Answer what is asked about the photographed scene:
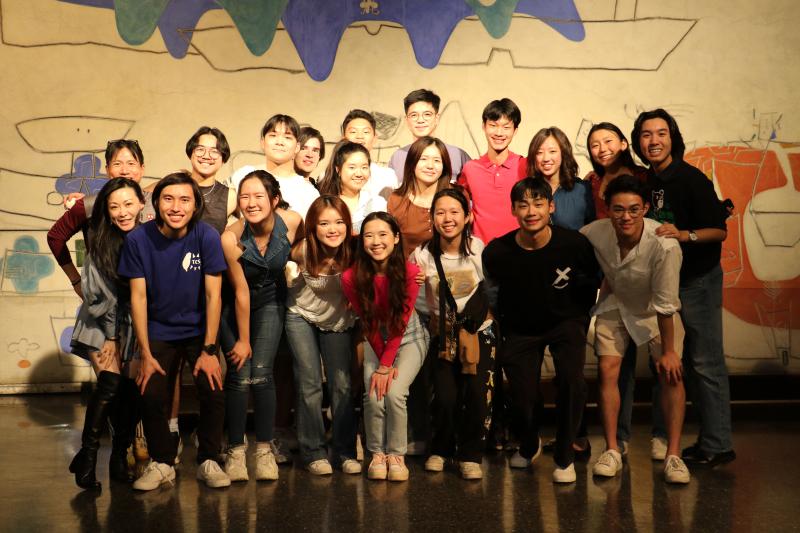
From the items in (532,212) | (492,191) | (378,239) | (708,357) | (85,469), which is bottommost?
(85,469)

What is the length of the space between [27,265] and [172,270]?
8.83ft

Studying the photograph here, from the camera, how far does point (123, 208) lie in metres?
3.85

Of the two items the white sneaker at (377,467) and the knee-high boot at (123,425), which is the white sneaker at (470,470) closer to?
the white sneaker at (377,467)

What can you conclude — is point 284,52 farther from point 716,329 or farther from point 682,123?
point 716,329

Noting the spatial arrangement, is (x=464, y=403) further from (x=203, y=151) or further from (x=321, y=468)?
(x=203, y=151)

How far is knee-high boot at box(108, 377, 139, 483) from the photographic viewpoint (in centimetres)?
378

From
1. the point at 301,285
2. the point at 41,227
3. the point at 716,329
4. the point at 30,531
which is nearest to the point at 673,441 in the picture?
the point at 716,329

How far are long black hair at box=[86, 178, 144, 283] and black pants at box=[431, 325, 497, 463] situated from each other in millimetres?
1425

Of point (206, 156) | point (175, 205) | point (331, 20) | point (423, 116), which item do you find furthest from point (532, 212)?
point (331, 20)

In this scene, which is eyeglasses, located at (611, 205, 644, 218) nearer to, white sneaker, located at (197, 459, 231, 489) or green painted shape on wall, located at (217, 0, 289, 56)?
white sneaker, located at (197, 459, 231, 489)

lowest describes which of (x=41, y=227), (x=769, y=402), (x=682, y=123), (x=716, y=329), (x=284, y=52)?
(x=769, y=402)

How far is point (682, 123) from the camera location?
6047 mm

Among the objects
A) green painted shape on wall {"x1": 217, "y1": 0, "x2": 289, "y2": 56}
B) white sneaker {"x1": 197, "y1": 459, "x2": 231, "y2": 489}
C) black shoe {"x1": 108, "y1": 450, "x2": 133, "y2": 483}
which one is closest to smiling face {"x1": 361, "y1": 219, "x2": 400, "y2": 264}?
white sneaker {"x1": 197, "y1": 459, "x2": 231, "y2": 489}

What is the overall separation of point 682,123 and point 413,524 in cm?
389
